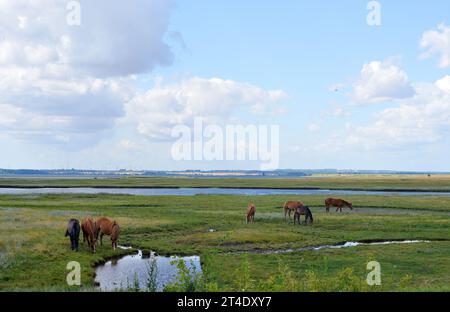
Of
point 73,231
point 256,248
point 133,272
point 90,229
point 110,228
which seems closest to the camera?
point 133,272

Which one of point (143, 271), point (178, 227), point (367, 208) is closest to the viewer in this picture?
point (143, 271)

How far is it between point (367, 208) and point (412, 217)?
10900mm

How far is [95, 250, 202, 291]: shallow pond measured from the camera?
59.4ft

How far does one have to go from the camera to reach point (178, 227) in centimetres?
3566

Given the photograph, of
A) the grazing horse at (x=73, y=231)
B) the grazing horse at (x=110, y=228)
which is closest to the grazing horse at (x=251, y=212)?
the grazing horse at (x=110, y=228)

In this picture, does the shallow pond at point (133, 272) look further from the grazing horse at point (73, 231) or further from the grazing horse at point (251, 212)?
the grazing horse at point (251, 212)

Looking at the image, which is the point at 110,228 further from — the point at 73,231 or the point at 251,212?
the point at 251,212

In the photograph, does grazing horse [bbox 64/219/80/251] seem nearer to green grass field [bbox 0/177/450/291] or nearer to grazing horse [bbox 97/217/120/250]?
green grass field [bbox 0/177/450/291]

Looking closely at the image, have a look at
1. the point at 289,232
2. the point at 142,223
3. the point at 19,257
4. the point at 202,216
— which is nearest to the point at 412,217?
the point at 289,232

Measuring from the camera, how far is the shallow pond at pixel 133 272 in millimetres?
18109

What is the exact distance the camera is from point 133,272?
20453 millimetres

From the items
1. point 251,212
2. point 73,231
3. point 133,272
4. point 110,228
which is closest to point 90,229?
point 73,231
